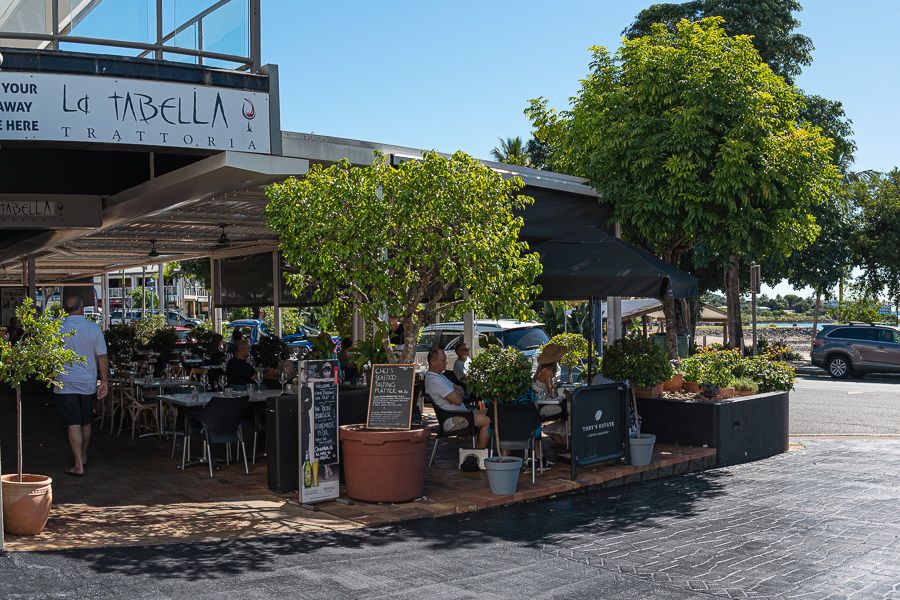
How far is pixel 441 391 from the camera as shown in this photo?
870 cm

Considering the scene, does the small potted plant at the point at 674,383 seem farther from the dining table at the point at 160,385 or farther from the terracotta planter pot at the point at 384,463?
the dining table at the point at 160,385

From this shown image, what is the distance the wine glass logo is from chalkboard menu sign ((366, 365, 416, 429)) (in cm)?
293

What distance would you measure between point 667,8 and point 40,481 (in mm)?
26771

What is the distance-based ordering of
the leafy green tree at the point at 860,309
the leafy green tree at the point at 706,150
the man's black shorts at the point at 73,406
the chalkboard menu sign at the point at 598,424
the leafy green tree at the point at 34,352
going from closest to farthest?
the leafy green tree at the point at 34,352
the man's black shorts at the point at 73,406
the chalkboard menu sign at the point at 598,424
the leafy green tree at the point at 706,150
the leafy green tree at the point at 860,309

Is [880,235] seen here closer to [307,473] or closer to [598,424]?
[598,424]

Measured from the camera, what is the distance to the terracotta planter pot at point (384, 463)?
731cm

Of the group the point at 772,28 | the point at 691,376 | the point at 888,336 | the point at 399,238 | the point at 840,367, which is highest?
the point at 772,28

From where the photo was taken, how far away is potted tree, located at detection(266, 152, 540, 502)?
287 inches

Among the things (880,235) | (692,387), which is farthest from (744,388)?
(880,235)

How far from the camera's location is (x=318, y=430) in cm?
738

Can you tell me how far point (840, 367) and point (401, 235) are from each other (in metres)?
19.7

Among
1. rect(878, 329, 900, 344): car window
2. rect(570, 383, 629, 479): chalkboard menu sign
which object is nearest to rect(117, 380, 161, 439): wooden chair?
rect(570, 383, 629, 479): chalkboard menu sign

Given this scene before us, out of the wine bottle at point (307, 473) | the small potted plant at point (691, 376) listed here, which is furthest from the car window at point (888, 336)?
the wine bottle at point (307, 473)

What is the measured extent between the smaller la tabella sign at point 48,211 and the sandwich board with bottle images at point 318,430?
594 centimetres
